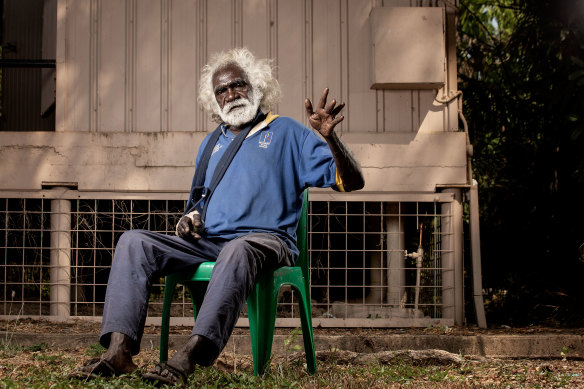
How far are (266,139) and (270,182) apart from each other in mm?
253

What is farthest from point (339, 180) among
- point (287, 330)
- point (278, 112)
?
point (278, 112)

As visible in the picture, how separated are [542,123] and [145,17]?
3.97 metres

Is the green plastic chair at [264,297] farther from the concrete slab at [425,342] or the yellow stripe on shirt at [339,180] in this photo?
the concrete slab at [425,342]

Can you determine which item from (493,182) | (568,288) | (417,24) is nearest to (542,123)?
(493,182)

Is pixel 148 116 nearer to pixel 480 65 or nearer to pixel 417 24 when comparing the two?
pixel 417 24

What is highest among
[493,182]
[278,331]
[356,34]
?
[356,34]

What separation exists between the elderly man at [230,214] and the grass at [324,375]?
20 cm

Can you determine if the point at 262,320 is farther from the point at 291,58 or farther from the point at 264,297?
the point at 291,58

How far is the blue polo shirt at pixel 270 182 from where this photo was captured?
335 centimetres

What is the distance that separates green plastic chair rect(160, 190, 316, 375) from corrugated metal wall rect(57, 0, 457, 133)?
253cm

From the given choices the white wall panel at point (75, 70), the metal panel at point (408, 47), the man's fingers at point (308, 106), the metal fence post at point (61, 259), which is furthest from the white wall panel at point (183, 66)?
the man's fingers at point (308, 106)

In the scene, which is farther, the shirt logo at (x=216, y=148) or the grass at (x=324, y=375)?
the shirt logo at (x=216, y=148)

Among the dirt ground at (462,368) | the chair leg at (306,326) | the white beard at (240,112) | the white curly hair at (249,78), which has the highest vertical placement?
the white curly hair at (249,78)

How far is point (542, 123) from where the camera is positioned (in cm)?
720
